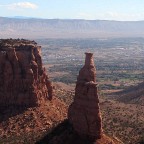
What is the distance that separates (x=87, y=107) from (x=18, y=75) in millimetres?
22874

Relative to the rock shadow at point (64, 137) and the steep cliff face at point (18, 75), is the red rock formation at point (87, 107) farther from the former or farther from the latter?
the steep cliff face at point (18, 75)

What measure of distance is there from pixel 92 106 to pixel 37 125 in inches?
747

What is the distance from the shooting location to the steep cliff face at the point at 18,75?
268 feet

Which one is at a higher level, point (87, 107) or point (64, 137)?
point (87, 107)

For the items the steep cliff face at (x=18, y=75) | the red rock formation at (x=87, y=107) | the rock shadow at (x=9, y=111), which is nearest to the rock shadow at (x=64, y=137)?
the red rock formation at (x=87, y=107)

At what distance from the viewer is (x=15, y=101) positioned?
Answer: 82062 mm

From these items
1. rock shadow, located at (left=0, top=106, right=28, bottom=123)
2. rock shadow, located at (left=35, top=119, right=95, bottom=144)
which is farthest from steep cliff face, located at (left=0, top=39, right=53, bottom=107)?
rock shadow, located at (left=35, top=119, right=95, bottom=144)

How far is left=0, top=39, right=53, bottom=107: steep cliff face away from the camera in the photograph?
81.8 m

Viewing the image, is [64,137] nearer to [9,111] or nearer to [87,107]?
[87,107]

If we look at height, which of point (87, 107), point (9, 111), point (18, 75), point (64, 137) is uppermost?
point (18, 75)

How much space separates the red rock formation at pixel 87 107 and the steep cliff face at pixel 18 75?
59.0 ft

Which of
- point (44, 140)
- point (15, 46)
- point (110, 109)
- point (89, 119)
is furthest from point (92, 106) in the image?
point (110, 109)

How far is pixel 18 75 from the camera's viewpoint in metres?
81.9

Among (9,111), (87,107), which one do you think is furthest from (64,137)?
(9,111)
